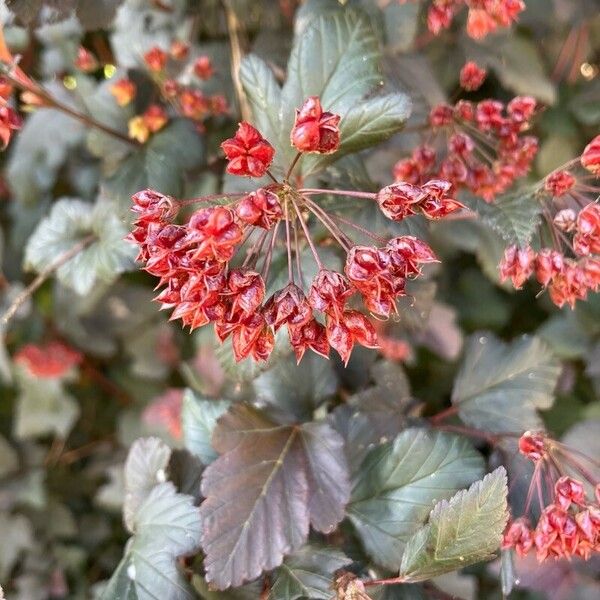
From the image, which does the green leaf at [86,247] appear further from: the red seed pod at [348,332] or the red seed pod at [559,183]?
the red seed pod at [559,183]

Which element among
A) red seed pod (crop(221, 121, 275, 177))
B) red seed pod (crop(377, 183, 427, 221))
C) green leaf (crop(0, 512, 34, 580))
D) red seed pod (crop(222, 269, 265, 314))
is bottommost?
green leaf (crop(0, 512, 34, 580))

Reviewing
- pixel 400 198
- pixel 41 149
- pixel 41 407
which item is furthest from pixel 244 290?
pixel 41 407

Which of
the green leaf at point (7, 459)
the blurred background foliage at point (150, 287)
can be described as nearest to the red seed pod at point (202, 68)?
the blurred background foliage at point (150, 287)

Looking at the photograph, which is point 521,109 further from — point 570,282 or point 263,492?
point 263,492

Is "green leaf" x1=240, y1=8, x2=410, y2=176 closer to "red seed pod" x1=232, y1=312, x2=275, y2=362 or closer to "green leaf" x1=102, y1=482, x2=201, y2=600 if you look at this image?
"red seed pod" x1=232, y1=312, x2=275, y2=362

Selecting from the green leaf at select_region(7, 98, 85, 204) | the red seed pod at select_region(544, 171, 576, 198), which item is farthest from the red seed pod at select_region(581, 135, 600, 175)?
the green leaf at select_region(7, 98, 85, 204)
